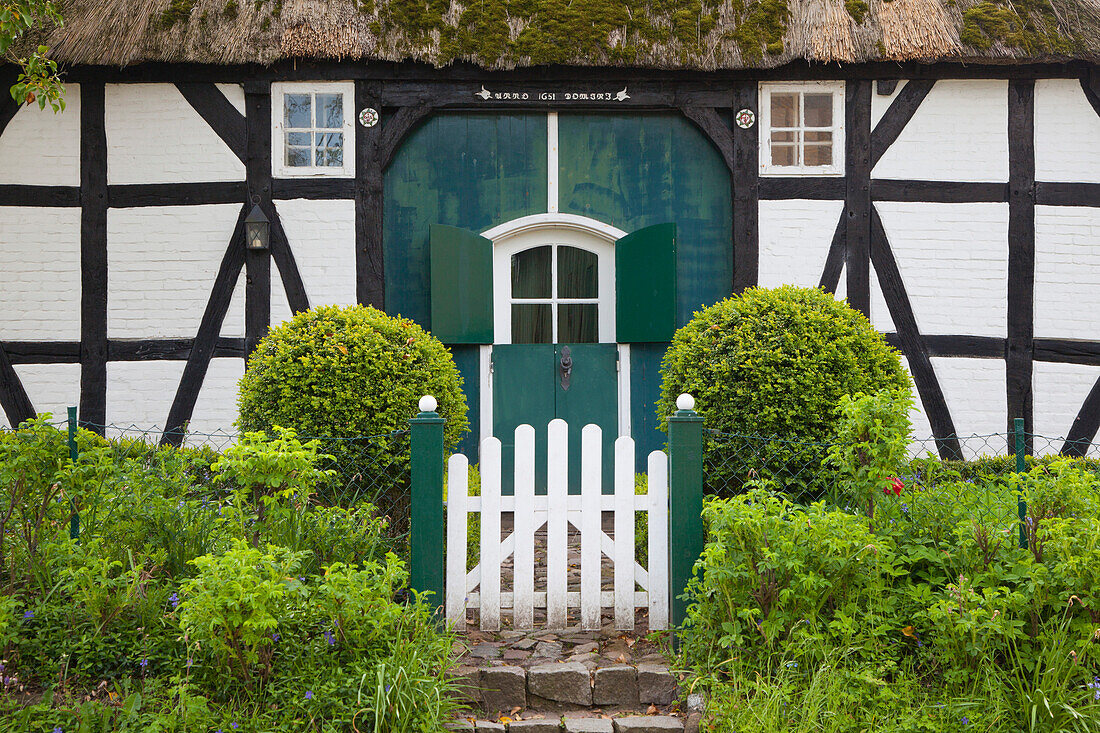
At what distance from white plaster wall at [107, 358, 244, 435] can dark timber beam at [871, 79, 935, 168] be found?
214 inches

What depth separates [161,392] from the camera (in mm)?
6844

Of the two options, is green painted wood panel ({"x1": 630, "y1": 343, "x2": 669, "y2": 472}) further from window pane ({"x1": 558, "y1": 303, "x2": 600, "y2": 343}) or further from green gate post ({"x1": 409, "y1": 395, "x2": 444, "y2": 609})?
green gate post ({"x1": 409, "y1": 395, "x2": 444, "y2": 609})

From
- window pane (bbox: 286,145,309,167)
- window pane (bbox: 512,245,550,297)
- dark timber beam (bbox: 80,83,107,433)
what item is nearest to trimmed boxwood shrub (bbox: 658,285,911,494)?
window pane (bbox: 512,245,550,297)

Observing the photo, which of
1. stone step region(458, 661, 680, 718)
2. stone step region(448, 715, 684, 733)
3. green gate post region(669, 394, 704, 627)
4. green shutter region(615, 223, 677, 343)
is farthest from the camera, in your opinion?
green shutter region(615, 223, 677, 343)

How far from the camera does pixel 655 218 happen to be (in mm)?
7047

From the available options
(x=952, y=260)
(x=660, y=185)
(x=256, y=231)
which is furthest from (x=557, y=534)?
(x=952, y=260)

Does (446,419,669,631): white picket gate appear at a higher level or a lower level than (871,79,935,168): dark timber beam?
lower

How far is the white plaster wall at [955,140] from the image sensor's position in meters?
6.88

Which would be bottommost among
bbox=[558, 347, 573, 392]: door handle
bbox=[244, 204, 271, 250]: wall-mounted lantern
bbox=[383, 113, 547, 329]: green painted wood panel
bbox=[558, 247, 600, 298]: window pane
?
bbox=[558, 347, 573, 392]: door handle

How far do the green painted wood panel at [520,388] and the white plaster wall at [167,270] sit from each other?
2.13 meters

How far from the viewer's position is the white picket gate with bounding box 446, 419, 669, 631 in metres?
3.78

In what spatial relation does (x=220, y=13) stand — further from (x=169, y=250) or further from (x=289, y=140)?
(x=169, y=250)

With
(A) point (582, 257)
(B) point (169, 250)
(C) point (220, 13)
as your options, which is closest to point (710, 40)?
(A) point (582, 257)

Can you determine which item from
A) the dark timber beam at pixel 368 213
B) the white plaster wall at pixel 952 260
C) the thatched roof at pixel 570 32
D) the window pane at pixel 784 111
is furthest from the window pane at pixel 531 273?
the white plaster wall at pixel 952 260
